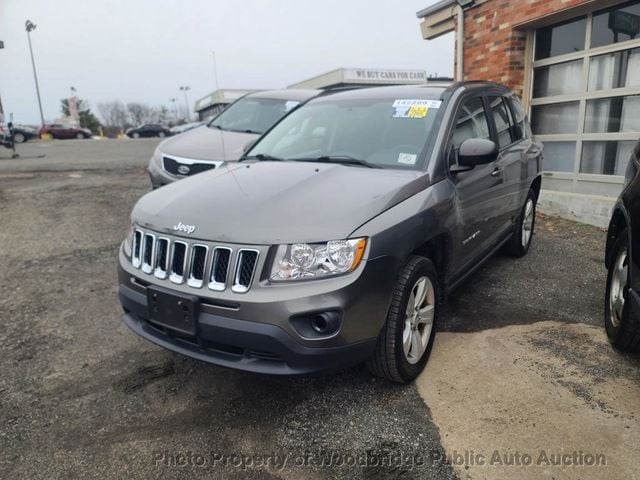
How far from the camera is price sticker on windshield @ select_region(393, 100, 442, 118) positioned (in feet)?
11.5

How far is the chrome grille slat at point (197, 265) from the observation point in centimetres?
251

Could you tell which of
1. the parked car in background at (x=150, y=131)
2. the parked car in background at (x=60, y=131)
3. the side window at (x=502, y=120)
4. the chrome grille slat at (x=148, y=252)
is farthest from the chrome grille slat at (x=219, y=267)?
the parked car in background at (x=150, y=131)

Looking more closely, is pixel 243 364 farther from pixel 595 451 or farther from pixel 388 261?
pixel 595 451

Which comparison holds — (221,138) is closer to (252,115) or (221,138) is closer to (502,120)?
(252,115)

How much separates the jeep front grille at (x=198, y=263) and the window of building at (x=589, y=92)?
6.23m

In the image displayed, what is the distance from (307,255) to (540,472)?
1.46 m

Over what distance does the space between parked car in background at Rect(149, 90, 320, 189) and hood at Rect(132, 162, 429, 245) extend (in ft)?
8.60

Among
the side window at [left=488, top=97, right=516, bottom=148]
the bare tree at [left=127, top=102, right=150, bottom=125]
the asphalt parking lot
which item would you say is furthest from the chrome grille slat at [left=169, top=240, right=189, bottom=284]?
the bare tree at [left=127, top=102, right=150, bottom=125]

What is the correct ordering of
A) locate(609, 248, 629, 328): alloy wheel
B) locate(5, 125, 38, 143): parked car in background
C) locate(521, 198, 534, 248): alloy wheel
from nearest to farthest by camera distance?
locate(609, 248, 629, 328): alloy wheel, locate(521, 198, 534, 248): alloy wheel, locate(5, 125, 38, 143): parked car in background

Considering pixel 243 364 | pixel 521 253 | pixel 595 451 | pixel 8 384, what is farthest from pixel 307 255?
pixel 521 253

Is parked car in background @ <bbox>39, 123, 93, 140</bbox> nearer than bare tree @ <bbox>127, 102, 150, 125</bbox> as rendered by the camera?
Yes

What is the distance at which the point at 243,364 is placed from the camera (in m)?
A: 2.46

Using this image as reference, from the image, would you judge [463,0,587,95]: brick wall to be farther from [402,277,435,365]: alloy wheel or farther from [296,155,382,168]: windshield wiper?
[402,277,435,365]: alloy wheel

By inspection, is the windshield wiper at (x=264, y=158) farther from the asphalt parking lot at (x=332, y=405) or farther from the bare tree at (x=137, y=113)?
the bare tree at (x=137, y=113)
